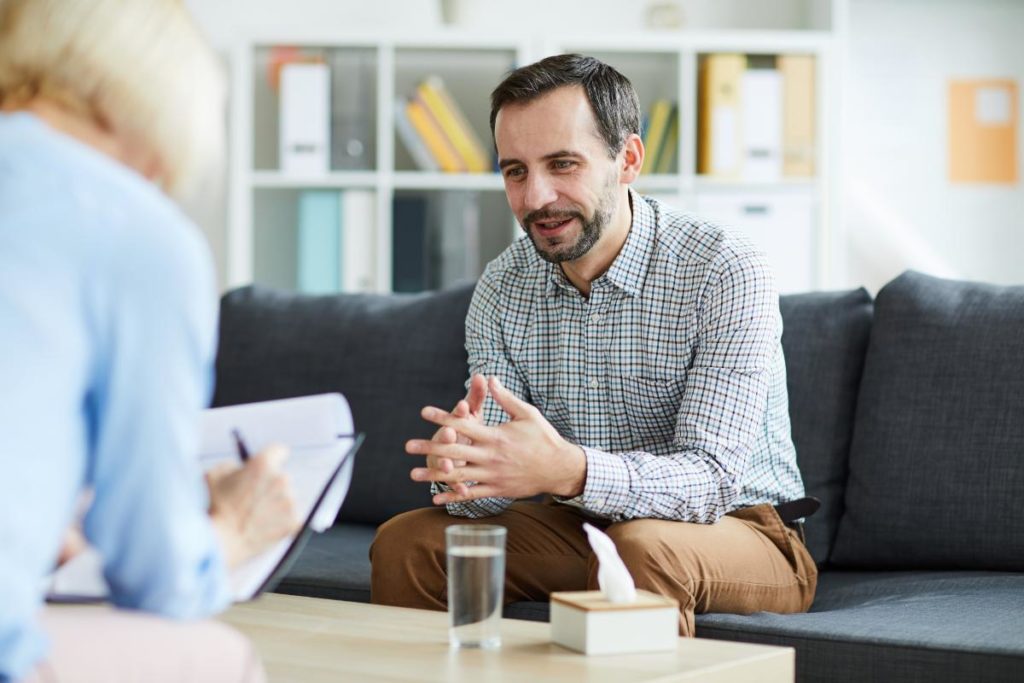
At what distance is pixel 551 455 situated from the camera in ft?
5.57

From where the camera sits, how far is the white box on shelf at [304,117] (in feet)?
12.0

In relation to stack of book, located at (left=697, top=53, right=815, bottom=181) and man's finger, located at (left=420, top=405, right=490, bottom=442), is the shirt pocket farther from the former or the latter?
stack of book, located at (left=697, top=53, right=815, bottom=181)

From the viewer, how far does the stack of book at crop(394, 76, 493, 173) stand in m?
3.67

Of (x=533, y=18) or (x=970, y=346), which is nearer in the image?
(x=970, y=346)

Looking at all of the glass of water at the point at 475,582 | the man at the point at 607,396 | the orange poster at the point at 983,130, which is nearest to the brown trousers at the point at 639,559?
the man at the point at 607,396

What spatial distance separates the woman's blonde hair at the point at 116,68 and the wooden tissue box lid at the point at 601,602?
64 cm

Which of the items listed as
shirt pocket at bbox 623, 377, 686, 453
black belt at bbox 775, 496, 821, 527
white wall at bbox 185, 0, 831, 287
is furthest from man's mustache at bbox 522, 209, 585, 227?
white wall at bbox 185, 0, 831, 287

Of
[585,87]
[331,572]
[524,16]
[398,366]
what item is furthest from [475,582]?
[524,16]

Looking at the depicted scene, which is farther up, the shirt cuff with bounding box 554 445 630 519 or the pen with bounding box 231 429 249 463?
the pen with bounding box 231 429 249 463

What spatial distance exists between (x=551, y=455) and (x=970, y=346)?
79 centimetres

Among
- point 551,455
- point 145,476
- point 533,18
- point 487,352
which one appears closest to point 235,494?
point 145,476

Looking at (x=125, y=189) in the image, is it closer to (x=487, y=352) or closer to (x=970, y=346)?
(x=487, y=352)

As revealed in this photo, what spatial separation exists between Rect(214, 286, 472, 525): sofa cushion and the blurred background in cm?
103

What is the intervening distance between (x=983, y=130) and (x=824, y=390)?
2069mm
